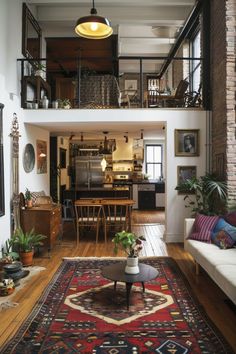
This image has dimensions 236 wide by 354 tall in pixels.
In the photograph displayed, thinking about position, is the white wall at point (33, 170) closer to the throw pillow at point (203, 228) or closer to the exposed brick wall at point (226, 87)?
the throw pillow at point (203, 228)

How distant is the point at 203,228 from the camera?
14.2ft

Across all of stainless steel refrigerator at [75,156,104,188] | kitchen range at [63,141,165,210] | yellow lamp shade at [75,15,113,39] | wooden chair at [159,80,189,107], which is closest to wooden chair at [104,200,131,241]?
wooden chair at [159,80,189,107]

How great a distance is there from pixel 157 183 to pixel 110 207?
14.1ft

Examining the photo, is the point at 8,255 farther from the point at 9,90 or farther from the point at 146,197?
the point at 146,197

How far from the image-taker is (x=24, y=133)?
19.1 feet

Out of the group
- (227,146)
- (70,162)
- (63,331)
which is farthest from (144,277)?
(70,162)

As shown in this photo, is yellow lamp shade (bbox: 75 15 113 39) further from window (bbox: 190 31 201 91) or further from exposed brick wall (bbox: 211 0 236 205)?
window (bbox: 190 31 201 91)

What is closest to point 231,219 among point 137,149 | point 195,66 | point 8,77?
point 8,77

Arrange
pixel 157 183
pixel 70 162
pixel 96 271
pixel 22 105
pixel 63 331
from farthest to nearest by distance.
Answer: pixel 70 162, pixel 157 183, pixel 22 105, pixel 96 271, pixel 63 331

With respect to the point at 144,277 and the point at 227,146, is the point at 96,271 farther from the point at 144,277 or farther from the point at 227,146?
the point at 227,146

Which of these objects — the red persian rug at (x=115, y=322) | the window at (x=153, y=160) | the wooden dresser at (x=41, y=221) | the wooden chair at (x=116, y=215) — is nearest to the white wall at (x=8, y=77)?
the wooden dresser at (x=41, y=221)

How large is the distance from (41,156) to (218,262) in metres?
4.73

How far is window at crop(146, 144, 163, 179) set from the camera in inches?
474

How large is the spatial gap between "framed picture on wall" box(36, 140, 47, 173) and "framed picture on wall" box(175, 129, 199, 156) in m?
3.05
